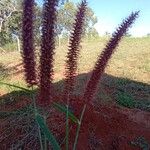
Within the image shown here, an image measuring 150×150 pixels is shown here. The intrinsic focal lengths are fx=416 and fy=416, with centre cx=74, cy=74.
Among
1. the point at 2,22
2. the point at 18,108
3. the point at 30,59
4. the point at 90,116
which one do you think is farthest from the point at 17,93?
the point at 2,22

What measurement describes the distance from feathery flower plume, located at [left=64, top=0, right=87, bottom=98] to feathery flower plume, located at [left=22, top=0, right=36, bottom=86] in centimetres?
35

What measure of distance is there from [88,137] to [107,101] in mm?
2956

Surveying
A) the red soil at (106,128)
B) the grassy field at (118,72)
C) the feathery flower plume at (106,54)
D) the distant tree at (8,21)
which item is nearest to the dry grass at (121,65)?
the grassy field at (118,72)

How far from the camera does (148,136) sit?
770 centimetres

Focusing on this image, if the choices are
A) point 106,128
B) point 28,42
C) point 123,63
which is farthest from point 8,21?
point 28,42

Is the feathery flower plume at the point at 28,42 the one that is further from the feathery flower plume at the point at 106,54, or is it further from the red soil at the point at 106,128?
the red soil at the point at 106,128

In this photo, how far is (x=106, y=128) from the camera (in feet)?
24.4

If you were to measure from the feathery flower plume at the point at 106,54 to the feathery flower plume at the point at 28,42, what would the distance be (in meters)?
0.54

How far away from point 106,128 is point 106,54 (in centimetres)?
480

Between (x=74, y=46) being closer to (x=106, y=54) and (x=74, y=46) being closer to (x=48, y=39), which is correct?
(x=106, y=54)

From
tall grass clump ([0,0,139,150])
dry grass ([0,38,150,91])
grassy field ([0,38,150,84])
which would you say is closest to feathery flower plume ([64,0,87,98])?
tall grass clump ([0,0,139,150])

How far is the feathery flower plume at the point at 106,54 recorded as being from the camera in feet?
8.92

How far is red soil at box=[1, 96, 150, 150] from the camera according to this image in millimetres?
6887

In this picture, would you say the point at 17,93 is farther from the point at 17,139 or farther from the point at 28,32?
the point at 28,32
